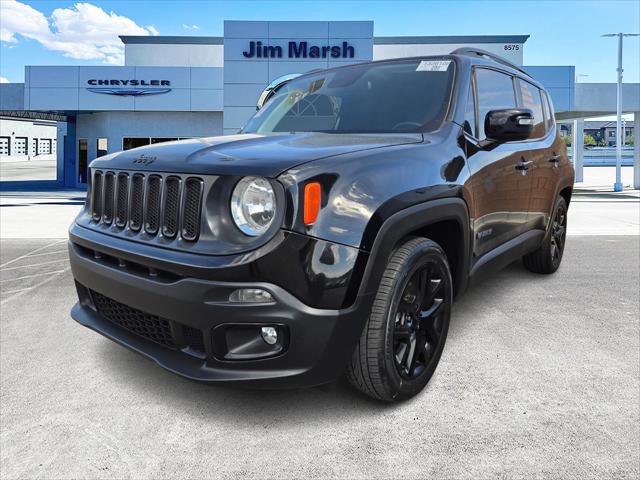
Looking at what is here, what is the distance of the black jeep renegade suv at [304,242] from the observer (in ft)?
7.48

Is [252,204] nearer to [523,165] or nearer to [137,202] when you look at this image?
[137,202]

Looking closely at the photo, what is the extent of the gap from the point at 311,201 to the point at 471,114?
1.71m

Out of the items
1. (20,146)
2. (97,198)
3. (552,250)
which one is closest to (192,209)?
(97,198)

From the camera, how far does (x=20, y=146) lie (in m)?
77.8

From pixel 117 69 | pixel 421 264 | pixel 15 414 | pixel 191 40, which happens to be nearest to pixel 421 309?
pixel 421 264

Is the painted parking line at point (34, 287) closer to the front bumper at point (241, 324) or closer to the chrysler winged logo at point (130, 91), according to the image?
the front bumper at point (241, 324)

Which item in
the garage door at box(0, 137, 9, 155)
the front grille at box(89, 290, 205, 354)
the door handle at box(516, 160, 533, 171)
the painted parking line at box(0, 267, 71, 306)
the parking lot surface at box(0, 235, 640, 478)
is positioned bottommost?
the parking lot surface at box(0, 235, 640, 478)

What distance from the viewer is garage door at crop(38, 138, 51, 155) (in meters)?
85.4

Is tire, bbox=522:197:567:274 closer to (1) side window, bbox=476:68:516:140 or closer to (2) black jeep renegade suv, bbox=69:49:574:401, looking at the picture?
(1) side window, bbox=476:68:516:140

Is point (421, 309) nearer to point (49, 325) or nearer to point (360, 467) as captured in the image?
point (360, 467)

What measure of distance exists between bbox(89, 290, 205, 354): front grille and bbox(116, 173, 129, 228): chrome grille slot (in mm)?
398

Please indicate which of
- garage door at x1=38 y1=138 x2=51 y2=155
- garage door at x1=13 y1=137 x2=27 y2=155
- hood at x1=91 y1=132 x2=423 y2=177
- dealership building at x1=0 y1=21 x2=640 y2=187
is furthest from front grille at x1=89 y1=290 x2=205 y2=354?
garage door at x1=38 y1=138 x2=51 y2=155

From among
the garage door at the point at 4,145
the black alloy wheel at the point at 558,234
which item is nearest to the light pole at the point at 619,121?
the black alloy wheel at the point at 558,234

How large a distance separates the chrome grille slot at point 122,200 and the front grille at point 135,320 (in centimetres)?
41
